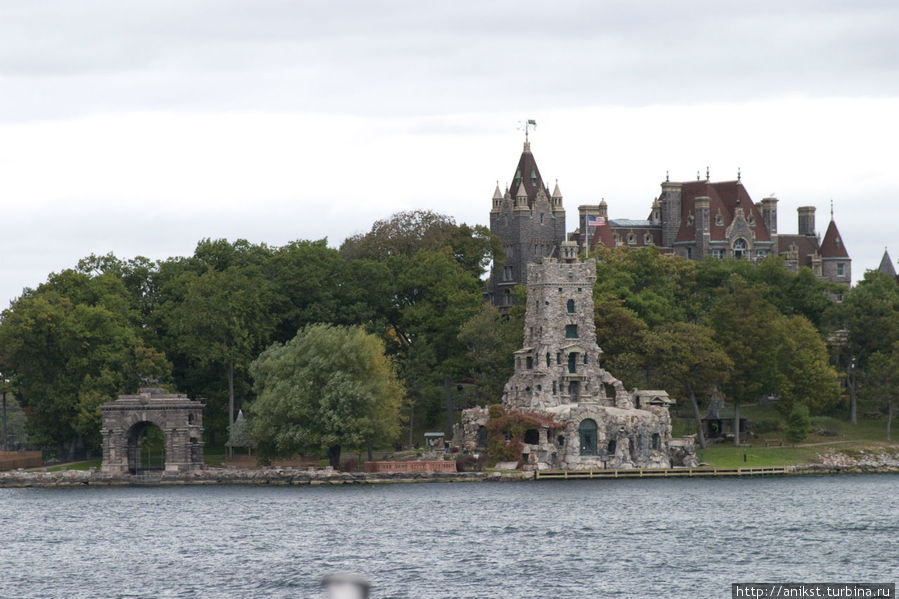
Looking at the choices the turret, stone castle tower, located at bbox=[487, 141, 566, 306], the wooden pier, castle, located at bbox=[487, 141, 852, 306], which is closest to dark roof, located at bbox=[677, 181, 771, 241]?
castle, located at bbox=[487, 141, 852, 306]

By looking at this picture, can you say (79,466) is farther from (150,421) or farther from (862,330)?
(862,330)

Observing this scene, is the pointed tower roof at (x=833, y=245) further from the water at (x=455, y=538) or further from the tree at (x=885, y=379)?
the water at (x=455, y=538)

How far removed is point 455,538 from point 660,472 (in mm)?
32762

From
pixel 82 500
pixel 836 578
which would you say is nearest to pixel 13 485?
pixel 82 500

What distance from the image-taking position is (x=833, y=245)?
151 m

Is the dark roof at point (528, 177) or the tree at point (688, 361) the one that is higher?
the dark roof at point (528, 177)

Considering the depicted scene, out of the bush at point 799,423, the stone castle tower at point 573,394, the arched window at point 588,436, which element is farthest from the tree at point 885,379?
the arched window at point 588,436

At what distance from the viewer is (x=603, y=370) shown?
104m

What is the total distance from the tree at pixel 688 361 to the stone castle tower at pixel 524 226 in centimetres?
3707

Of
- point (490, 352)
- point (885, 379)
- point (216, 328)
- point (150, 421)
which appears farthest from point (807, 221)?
point (150, 421)

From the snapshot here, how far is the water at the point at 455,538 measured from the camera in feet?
188

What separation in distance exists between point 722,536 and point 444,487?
2641cm

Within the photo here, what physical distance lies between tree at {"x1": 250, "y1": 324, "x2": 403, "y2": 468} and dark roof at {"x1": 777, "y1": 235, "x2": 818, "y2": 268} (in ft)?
207

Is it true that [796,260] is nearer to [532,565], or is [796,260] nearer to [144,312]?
[144,312]
